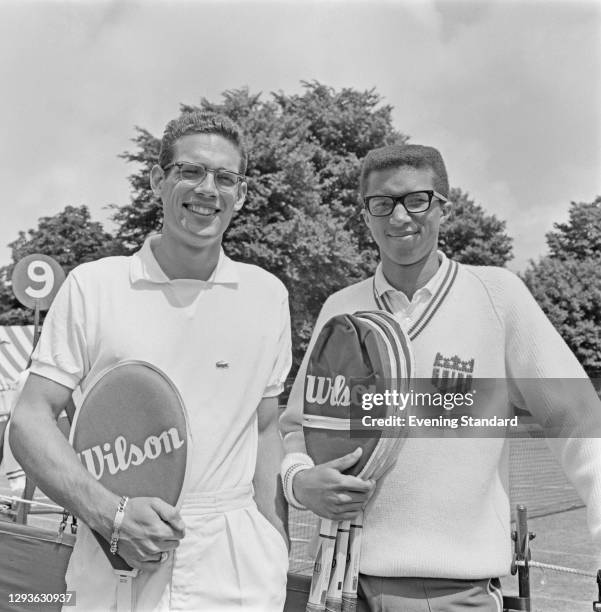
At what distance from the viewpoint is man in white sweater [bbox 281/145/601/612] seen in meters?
2.46

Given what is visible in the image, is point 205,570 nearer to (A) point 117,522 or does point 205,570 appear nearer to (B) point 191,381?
(A) point 117,522

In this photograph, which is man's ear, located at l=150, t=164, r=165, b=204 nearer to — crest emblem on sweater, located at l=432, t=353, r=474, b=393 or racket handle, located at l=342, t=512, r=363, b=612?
crest emblem on sweater, located at l=432, t=353, r=474, b=393

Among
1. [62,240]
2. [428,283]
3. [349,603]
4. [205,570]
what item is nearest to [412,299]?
[428,283]

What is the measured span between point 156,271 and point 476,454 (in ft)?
3.95

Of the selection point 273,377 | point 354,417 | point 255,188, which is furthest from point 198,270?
point 255,188

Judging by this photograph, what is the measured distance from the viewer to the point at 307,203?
98.2 ft

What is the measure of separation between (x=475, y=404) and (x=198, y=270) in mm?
1025

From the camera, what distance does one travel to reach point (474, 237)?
4053 centimetres

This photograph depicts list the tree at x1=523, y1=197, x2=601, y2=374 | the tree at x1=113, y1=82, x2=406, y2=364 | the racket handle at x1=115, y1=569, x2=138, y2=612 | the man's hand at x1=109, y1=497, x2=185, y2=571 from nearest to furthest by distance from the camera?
the man's hand at x1=109, y1=497, x2=185, y2=571
the racket handle at x1=115, y1=569, x2=138, y2=612
the tree at x1=113, y1=82, x2=406, y2=364
the tree at x1=523, y1=197, x2=601, y2=374

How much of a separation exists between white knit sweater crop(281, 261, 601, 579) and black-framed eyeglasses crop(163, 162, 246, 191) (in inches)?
30.3

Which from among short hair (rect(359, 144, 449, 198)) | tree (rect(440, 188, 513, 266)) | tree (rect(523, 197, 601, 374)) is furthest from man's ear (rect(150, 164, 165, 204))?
tree (rect(440, 188, 513, 266))

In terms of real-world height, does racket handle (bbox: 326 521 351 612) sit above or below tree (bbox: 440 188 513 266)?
below

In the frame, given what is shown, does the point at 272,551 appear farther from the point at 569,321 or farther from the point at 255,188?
the point at 569,321

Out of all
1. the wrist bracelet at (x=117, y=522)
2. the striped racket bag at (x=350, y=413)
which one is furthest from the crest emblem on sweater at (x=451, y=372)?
the wrist bracelet at (x=117, y=522)
